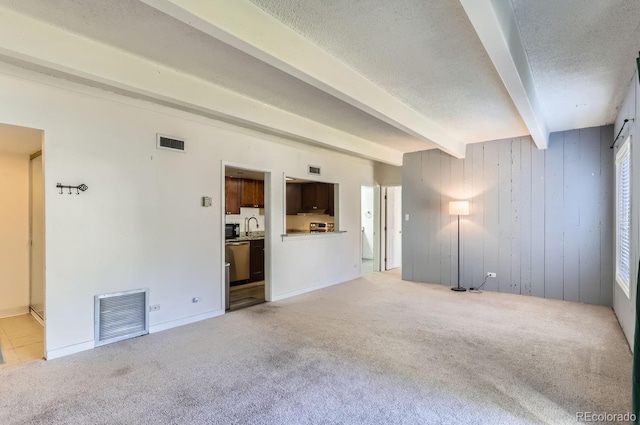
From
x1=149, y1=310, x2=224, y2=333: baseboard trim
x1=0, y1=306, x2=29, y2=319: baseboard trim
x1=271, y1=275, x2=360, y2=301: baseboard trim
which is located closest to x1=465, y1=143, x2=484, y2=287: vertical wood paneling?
x1=271, y1=275, x2=360, y2=301: baseboard trim

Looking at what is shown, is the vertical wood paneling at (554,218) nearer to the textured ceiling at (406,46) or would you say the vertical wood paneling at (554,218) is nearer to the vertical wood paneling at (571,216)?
the vertical wood paneling at (571,216)

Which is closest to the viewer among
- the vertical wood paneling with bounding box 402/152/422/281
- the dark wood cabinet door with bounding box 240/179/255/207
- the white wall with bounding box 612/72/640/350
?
the white wall with bounding box 612/72/640/350

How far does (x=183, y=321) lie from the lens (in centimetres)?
416

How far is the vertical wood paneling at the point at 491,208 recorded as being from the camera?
5957mm

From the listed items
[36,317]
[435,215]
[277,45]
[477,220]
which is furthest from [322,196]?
[277,45]

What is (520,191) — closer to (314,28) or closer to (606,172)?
(606,172)

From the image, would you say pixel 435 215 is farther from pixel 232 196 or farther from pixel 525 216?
pixel 232 196

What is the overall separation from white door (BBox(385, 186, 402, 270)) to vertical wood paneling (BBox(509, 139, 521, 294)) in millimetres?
2828

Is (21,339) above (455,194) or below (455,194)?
below

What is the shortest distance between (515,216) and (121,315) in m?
5.96

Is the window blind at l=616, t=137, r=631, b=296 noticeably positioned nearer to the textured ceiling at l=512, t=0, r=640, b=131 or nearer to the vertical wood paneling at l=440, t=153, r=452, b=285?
the textured ceiling at l=512, t=0, r=640, b=131

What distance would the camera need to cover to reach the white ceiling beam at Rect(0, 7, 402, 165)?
7.89 feet

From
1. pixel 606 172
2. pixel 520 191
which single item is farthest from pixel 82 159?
pixel 606 172

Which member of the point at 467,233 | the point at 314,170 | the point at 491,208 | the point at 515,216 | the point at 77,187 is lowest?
the point at 467,233
